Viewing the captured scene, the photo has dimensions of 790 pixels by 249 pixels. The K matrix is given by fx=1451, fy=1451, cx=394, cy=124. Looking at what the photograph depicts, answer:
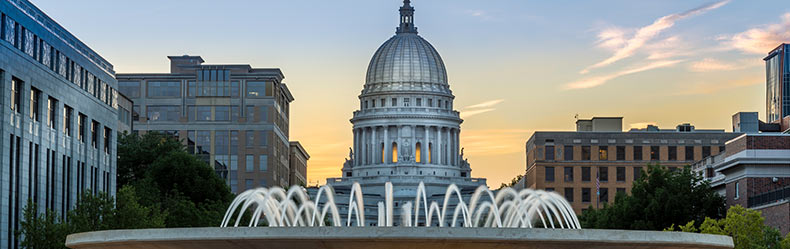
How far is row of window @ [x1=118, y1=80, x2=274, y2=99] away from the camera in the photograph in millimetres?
147625

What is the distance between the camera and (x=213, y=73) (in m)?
149

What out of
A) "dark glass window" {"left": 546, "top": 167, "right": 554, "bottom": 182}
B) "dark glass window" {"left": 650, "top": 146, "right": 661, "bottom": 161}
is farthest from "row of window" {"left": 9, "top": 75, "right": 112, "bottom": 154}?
"dark glass window" {"left": 650, "top": 146, "right": 661, "bottom": 161}

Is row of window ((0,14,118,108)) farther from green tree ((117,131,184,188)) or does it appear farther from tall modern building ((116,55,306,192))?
tall modern building ((116,55,306,192))

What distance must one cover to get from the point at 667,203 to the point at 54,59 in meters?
36.8

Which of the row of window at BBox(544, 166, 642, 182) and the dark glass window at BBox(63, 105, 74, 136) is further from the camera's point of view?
the row of window at BBox(544, 166, 642, 182)

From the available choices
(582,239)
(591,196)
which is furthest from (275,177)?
(582,239)

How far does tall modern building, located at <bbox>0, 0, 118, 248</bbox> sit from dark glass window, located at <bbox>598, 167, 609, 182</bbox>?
59798 millimetres

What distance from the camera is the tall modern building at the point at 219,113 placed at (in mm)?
146625

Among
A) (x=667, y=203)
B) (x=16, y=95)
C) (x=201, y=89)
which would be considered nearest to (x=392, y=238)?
(x=16, y=95)

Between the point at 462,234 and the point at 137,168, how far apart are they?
84080 mm

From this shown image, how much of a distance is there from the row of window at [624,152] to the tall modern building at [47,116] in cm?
5925

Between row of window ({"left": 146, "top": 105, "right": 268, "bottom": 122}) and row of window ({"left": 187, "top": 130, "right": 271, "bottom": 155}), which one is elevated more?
row of window ({"left": 146, "top": 105, "right": 268, "bottom": 122})

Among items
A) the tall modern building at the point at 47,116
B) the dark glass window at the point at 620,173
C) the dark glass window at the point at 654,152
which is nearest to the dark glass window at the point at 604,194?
the dark glass window at the point at 620,173

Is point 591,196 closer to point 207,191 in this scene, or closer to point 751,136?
point 207,191
